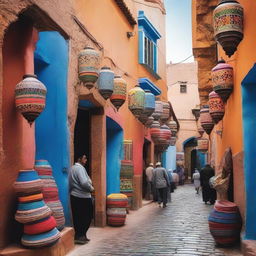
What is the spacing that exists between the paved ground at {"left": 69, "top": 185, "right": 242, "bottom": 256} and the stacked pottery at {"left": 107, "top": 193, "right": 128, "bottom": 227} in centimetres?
19

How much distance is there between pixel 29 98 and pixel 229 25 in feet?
8.77

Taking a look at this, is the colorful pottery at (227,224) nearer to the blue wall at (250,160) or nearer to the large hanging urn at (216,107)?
the blue wall at (250,160)

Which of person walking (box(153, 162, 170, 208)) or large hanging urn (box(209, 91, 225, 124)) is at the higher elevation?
large hanging urn (box(209, 91, 225, 124))

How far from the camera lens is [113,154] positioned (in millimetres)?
11227

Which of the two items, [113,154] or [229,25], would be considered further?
[113,154]

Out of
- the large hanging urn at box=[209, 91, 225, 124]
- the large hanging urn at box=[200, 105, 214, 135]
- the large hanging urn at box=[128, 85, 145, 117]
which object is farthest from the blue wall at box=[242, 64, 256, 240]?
the large hanging urn at box=[128, 85, 145, 117]

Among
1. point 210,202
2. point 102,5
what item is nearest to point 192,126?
point 210,202

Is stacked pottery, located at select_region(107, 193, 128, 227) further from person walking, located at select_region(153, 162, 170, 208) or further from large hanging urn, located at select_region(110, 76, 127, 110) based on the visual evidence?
person walking, located at select_region(153, 162, 170, 208)

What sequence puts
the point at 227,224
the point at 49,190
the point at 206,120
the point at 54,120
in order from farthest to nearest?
the point at 206,120, the point at 54,120, the point at 227,224, the point at 49,190

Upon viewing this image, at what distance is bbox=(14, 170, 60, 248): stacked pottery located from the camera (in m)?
5.33


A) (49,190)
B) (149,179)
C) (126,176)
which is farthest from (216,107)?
(149,179)

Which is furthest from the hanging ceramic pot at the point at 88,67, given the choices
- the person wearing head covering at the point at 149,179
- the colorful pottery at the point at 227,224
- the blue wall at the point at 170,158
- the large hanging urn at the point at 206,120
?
the blue wall at the point at 170,158

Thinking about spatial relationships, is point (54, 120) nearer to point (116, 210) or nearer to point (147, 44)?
point (116, 210)

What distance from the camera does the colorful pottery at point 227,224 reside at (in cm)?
642
